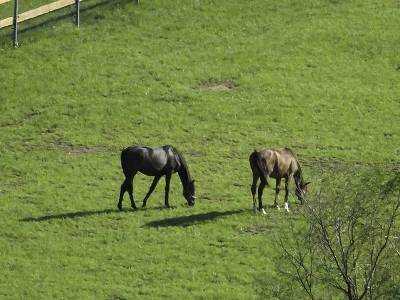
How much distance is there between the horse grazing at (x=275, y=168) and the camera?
39.7 metres

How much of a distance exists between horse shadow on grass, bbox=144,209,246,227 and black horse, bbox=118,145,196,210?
1110 mm

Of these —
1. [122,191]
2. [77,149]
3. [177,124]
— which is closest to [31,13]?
[177,124]

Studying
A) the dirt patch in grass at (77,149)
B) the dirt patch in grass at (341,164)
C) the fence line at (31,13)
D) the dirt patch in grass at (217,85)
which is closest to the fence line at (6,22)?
the fence line at (31,13)

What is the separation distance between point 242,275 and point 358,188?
7217 mm

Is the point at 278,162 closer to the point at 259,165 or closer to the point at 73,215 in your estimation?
the point at 259,165

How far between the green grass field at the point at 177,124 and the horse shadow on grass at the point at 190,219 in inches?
2.5

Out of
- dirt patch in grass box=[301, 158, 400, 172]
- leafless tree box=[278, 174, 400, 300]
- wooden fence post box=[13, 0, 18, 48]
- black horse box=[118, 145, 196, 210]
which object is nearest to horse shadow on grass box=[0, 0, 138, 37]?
wooden fence post box=[13, 0, 18, 48]

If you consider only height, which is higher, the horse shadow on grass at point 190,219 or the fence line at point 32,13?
the fence line at point 32,13

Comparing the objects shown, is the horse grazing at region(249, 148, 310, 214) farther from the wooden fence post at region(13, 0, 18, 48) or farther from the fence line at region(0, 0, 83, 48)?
the fence line at region(0, 0, 83, 48)

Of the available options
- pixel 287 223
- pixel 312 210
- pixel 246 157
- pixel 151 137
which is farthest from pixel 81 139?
pixel 312 210

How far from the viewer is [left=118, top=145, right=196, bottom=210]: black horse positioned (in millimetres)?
40094

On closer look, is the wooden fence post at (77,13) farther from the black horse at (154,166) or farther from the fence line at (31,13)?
the black horse at (154,166)

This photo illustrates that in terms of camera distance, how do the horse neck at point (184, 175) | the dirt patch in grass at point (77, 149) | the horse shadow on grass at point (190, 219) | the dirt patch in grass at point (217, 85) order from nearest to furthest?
the horse shadow on grass at point (190, 219) → the horse neck at point (184, 175) → the dirt patch in grass at point (77, 149) → the dirt patch in grass at point (217, 85)

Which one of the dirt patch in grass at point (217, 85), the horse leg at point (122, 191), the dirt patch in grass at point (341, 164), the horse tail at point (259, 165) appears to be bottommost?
the horse leg at point (122, 191)
